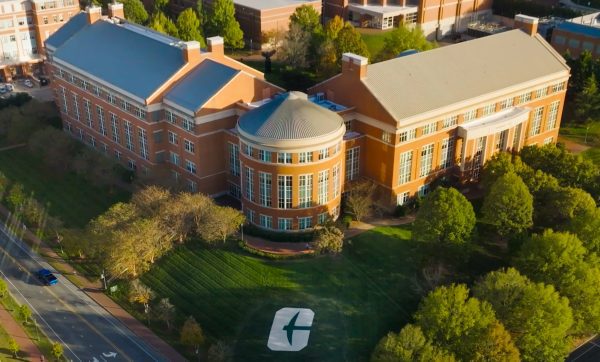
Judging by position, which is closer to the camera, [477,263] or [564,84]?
[477,263]

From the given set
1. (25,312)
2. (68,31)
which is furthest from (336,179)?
(68,31)

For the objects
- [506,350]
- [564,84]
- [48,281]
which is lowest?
[48,281]

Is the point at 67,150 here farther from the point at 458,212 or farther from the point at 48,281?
the point at 458,212

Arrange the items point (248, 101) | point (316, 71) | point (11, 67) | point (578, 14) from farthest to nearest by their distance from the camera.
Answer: point (578, 14), point (11, 67), point (316, 71), point (248, 101)

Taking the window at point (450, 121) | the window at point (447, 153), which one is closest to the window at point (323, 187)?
the window at point (447, 153)

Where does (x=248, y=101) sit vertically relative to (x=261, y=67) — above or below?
above

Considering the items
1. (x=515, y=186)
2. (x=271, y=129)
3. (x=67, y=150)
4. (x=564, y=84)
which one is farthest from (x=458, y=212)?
(x=67, y=150)

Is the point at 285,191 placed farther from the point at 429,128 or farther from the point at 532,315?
the point at 532,315

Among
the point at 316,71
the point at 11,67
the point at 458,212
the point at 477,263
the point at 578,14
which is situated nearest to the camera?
the point at 458,212

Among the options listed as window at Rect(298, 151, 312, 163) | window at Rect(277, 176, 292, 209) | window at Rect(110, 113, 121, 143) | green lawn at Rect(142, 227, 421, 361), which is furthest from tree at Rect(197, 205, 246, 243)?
window at Rect(110, 113, 121, 143)
